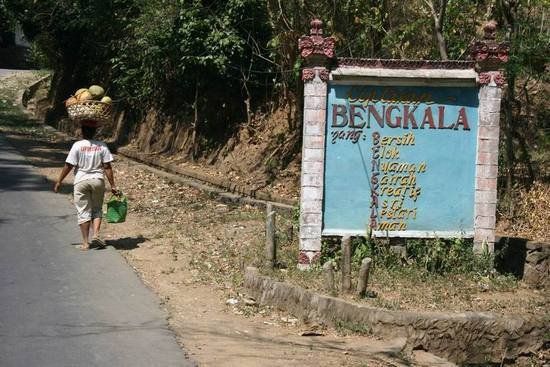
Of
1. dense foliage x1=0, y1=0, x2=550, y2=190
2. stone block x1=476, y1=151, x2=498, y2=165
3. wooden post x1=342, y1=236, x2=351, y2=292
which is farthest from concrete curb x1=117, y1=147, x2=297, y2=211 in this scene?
wooden post x1=342, y1=236, x2=351, y2=292

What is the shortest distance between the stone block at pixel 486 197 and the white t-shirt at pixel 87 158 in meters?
4.59

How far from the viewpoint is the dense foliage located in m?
12.1

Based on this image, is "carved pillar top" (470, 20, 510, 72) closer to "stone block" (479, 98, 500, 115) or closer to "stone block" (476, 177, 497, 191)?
"stone block" (479, 98, 500, 115)

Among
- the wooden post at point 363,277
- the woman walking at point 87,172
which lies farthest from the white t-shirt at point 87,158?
the wooden post at point 363,277

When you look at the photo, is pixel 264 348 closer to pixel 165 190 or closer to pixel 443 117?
pixel 443 117

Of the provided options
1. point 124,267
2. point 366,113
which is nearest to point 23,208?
point 124,267

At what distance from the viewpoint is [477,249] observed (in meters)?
9.14

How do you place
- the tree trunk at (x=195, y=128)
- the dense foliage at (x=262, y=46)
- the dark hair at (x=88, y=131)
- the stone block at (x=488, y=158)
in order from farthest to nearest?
the tree trunk at (x=195, y=128) < the dense foliage at (x=262, y=46) < the dark hair at (x=88, y=131) < the stone block at (x=488, y=158)

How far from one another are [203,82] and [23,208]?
19.5ft

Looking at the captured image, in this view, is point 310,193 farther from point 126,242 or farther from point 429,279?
point 126,242

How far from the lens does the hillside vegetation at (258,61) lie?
39.9ft

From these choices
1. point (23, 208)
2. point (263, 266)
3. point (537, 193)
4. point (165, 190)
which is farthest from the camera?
point (165, 190)

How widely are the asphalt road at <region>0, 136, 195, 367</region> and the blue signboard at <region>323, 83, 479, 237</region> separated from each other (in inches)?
100

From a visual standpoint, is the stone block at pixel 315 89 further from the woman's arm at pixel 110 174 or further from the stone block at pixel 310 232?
the woman's arm at pixel 110 174
